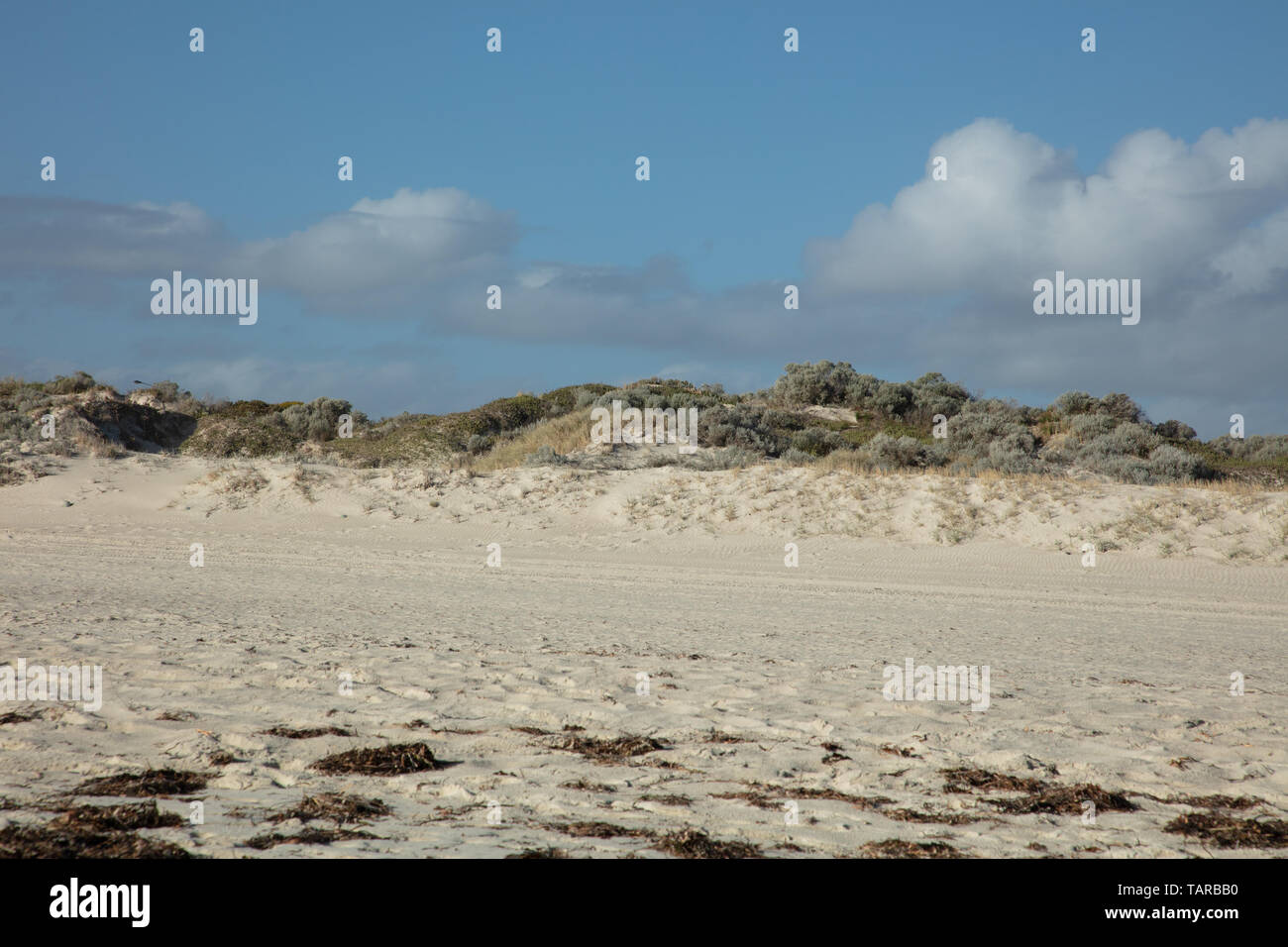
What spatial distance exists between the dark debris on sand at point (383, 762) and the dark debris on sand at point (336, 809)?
0.53 meters

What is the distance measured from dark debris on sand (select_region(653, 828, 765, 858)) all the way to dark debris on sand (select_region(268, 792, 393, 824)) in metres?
1.44

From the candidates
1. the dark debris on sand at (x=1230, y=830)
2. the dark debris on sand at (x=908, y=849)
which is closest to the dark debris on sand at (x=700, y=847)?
the dark debris on sand at (x=908, y=849)

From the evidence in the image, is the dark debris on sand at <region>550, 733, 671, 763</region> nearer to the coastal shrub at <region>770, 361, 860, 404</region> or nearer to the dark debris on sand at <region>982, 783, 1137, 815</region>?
the dark debris on sand at <region>982, 783, 1137, 815</region>

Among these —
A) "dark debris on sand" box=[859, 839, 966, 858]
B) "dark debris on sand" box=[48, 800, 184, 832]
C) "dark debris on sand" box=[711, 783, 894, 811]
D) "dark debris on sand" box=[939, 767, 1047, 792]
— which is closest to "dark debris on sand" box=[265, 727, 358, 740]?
"dark debris on sand" box=[48, 800, 184, 832]

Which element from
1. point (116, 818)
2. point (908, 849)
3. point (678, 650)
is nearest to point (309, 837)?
point (116, 818)

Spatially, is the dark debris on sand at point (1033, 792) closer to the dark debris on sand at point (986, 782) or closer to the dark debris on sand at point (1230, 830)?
the dark debris on sand at point (986, 782)

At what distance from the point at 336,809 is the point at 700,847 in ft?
6.01

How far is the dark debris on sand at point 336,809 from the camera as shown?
180 inches

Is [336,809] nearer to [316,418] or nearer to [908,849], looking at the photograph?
[908,849]
